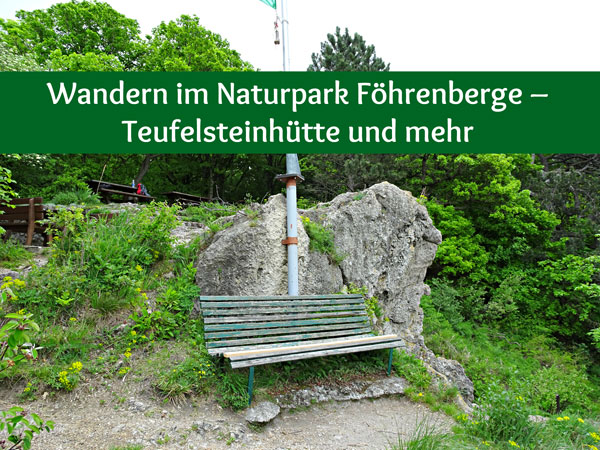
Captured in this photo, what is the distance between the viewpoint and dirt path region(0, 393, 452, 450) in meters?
3.10

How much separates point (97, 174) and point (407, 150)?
52.9 feet

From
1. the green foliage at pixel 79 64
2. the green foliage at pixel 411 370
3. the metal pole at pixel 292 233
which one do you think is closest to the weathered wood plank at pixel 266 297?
the metal pole at pixel 292 233

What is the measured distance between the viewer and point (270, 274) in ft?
17.0

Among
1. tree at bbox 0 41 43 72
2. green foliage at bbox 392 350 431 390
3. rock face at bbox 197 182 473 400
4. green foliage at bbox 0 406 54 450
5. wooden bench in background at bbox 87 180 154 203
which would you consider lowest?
green foliage at bbox 392 350 431 390

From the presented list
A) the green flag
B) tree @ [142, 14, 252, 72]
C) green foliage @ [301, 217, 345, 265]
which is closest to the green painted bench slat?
green foliage @ [301, 217, 345, 265]

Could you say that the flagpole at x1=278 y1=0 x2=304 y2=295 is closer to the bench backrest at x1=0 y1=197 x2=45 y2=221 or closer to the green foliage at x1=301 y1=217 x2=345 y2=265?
the green foliage at x1=301 y1=217 x2=345 y2=265

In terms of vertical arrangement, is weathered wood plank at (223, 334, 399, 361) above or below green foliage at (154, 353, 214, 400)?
above

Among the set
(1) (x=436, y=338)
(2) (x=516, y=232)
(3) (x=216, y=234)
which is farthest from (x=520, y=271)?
(3) (x=216, y=234)

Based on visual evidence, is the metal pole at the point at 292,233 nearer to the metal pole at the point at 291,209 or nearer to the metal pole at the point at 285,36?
the metal pole at the point at 291,209

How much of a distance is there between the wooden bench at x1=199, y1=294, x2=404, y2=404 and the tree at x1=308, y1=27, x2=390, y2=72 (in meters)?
12.9

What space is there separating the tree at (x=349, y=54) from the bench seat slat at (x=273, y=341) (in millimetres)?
13083

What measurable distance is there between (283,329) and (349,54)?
14.3 meters

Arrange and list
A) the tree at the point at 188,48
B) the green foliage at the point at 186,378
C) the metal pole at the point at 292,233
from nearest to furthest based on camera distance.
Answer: the green foliage at the point at 186,378 → the metal pole at the point at 292,233 → the tree at the point at 188,48

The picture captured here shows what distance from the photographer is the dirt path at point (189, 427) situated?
3.10 meters
